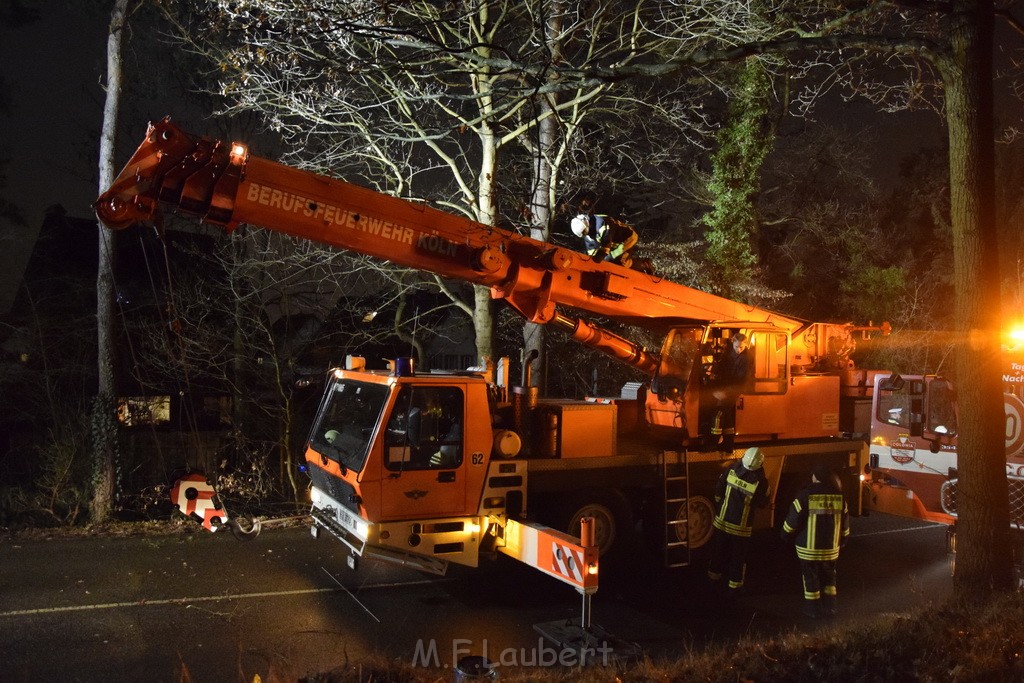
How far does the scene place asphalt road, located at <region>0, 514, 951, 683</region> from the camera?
18.3 ft

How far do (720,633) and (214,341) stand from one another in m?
9.09

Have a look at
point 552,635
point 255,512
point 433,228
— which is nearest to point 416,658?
point 552,635

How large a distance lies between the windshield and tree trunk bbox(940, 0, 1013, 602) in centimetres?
486

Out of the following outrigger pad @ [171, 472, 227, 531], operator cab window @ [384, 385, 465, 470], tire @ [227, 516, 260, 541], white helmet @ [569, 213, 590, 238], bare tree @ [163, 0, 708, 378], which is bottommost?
tire @ [227, 516, 260, 541]

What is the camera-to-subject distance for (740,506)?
294 inches

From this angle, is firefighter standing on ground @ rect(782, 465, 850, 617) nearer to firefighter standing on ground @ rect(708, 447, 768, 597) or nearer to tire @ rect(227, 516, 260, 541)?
firefighter standing on ground @ rect(708, 447, 768, 597)

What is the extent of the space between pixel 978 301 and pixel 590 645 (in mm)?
4118

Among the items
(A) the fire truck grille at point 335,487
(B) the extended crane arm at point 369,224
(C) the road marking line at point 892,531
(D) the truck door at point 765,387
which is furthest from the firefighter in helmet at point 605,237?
(C) the road marking line at point 892,531

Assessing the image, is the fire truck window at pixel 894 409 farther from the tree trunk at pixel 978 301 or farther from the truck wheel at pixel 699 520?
the tree trunk at pixel 978 301

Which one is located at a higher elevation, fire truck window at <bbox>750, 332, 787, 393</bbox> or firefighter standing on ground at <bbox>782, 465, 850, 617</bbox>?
fire truck window at <bbox>750, 332, 787, 393</bbox>

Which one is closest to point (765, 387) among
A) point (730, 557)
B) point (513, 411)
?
point (730, 557)

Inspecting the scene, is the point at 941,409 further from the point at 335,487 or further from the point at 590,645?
the point at 335,487

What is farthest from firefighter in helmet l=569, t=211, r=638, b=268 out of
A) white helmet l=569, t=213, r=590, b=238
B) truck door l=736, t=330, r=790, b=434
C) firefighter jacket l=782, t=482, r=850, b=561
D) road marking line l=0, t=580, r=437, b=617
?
road marking line l=0, t=580, r=437, b=617

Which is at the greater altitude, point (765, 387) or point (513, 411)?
point (765, 387)
